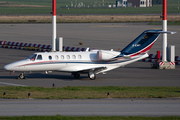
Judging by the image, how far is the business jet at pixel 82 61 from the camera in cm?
2953

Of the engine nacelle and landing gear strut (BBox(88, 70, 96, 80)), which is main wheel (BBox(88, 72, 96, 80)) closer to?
landing gear strut (BBox(88, 70, 96, 80))

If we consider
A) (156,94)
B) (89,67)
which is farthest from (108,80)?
(156,94)

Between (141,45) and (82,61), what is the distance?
543 centimetres

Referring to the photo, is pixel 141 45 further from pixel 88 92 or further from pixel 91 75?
pixel 88 92

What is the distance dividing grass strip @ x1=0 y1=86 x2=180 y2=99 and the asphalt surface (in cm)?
94

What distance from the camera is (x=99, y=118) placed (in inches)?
634

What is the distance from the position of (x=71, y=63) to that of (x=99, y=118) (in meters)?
14.3

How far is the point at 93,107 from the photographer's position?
18.8 meters

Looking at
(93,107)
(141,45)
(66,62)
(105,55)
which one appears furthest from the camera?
(141,45)

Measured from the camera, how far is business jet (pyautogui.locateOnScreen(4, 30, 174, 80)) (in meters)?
29.5

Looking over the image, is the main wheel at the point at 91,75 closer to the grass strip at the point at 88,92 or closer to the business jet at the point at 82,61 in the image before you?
the business jet at the point at 82,61

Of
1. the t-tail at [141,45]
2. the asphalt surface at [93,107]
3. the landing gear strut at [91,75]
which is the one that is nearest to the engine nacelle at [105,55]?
the t-tail at [141,45]

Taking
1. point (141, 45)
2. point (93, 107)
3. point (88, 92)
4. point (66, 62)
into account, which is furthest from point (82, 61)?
point (93, 107)

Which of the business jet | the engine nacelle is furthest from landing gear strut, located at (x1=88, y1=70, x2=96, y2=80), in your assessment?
the engine nacelle
